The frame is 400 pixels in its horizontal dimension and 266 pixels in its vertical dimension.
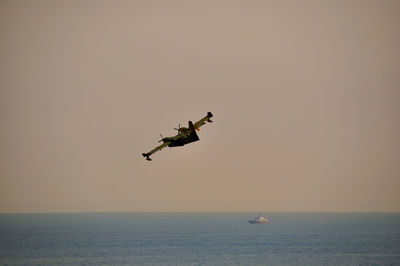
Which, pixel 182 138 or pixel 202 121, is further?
pixel 202 121

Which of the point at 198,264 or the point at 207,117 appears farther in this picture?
the point at 198,264

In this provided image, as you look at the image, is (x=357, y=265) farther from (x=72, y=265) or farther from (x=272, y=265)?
(x=72, y=265)

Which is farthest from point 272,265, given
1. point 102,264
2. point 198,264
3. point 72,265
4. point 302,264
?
point 72,265

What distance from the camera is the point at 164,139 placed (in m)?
53.8

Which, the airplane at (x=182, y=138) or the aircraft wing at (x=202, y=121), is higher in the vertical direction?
the aircraft wing at (x=202, y=121)

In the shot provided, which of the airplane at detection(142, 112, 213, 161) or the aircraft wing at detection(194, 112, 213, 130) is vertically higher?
the aircraft wing at detection(194, 112, 213, 130)

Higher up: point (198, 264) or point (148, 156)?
point (148, 156)

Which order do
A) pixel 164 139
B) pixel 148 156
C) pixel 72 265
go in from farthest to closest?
pixel 72 265 < pixel 164 139 < pixel 148 156

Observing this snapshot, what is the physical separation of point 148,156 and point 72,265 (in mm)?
166019

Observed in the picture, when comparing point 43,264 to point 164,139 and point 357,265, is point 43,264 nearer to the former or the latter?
point 357,265

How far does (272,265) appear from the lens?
652 feet

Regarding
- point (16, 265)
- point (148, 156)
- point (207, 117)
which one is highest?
point (207, 117)

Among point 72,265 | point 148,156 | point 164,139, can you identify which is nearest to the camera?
point 148,156

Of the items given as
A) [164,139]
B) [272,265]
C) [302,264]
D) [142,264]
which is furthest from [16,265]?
[164,139]
